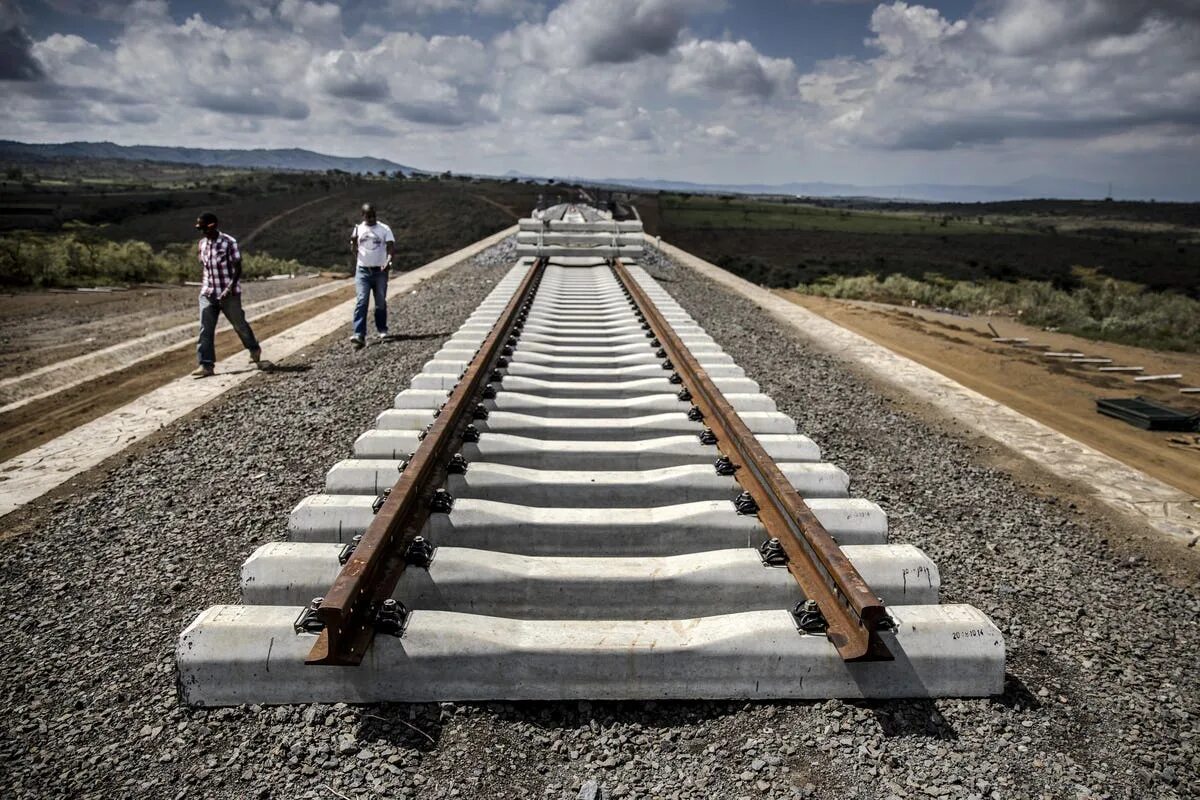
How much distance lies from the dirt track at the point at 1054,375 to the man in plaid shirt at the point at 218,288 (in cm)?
891

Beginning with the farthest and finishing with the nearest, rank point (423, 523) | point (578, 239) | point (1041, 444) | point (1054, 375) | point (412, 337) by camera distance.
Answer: point (578, 239)
point (1054, 375)
point (412, 337)
point (1041, 444)
point (423, 523)

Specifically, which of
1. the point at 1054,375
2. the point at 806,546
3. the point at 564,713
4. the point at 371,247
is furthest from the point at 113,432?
the point at 1054,375

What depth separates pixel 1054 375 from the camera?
10219mm

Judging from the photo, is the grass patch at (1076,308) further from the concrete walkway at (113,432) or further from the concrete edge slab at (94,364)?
the concrete edge slab at (94,364)

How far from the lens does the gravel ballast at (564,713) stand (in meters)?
2.14

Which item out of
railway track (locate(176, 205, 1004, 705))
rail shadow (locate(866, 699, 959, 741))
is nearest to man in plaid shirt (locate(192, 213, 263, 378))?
railway track (locate(176, 205, 1004, 705))

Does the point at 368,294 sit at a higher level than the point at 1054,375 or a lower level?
higher

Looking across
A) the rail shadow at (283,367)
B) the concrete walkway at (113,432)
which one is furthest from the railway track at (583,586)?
the rail shadow at (283,367)

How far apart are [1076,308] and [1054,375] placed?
382 inches

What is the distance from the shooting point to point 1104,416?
26.1ft

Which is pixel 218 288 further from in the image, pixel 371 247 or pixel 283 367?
pixel 371 247

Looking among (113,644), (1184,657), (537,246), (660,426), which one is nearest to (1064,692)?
(1184,657)

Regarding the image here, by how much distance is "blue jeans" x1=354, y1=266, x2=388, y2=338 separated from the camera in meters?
8.18

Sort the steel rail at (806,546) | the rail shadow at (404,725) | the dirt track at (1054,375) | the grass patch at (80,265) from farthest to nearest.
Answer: the grass patch at (80,265) → the dirt track at (1054,375) → the steel rail at (806,546) → the rail shadow at (404,725)
